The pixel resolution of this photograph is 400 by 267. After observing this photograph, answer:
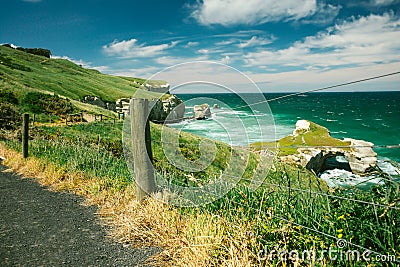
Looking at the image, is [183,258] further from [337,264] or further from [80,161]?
[80,161]

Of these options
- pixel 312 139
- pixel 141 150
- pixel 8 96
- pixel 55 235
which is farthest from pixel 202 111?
pixel 8 96

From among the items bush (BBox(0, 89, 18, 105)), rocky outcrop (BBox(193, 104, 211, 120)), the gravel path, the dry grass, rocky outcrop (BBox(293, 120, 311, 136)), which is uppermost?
bush (BBox(0, 89, 18, 105))

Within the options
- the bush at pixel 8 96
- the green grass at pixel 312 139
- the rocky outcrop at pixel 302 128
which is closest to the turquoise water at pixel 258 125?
the green grass at pixel 312 139

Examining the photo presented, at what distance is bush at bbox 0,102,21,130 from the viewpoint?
1744cm

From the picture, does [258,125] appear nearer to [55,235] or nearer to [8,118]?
[55,235]

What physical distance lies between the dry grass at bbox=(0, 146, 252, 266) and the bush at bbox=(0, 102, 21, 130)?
13748 mm

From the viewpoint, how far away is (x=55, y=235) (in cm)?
406

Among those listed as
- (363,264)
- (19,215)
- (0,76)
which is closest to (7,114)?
(0,76)

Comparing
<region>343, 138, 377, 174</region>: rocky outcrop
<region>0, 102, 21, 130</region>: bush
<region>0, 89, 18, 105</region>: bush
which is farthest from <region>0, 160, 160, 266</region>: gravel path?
<region>0, 89, 18, 105</region>: bush

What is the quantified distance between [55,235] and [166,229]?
1405mm

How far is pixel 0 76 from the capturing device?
3391 cm

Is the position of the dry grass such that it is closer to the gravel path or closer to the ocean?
the gravel path

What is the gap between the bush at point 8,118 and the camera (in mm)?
17442

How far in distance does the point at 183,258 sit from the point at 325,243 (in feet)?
4.16
